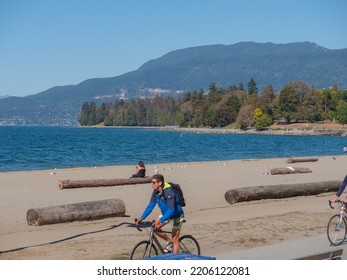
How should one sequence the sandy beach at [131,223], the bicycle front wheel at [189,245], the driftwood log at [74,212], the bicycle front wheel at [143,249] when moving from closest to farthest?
the bicycle front wheel at [143,249] < the bicycle front wheel at [189,245] < the sandy beach at [131,223] < the driftwood log at [74,212]

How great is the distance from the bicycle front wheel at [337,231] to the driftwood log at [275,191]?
8.60 metres

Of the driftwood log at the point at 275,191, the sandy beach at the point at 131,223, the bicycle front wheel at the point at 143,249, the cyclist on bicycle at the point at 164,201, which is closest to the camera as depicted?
the cyclist on bicycle at the point at 164,201

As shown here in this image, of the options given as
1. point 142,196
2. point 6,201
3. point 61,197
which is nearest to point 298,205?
point 142,196

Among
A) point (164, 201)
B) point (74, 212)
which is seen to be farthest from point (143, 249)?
point (74, 212)

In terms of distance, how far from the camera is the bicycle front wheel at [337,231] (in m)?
12.3

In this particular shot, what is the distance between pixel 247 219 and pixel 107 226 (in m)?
4.24

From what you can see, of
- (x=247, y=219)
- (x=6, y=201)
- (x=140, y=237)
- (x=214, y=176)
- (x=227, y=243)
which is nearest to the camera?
(x=227, y=243)

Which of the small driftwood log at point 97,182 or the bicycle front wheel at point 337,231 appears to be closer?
the bicycle front wheel at point 337,231

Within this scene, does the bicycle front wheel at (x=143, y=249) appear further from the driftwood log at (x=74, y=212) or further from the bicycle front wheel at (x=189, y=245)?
the driftwood log at (x=74, y=212)

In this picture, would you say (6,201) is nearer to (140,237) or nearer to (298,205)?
(140,237)

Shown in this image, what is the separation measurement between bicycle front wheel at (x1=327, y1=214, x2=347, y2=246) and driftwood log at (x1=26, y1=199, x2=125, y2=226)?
7430mm

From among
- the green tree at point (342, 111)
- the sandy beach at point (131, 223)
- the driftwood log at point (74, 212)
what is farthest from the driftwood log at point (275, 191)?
the green tree at point (342, 111)
